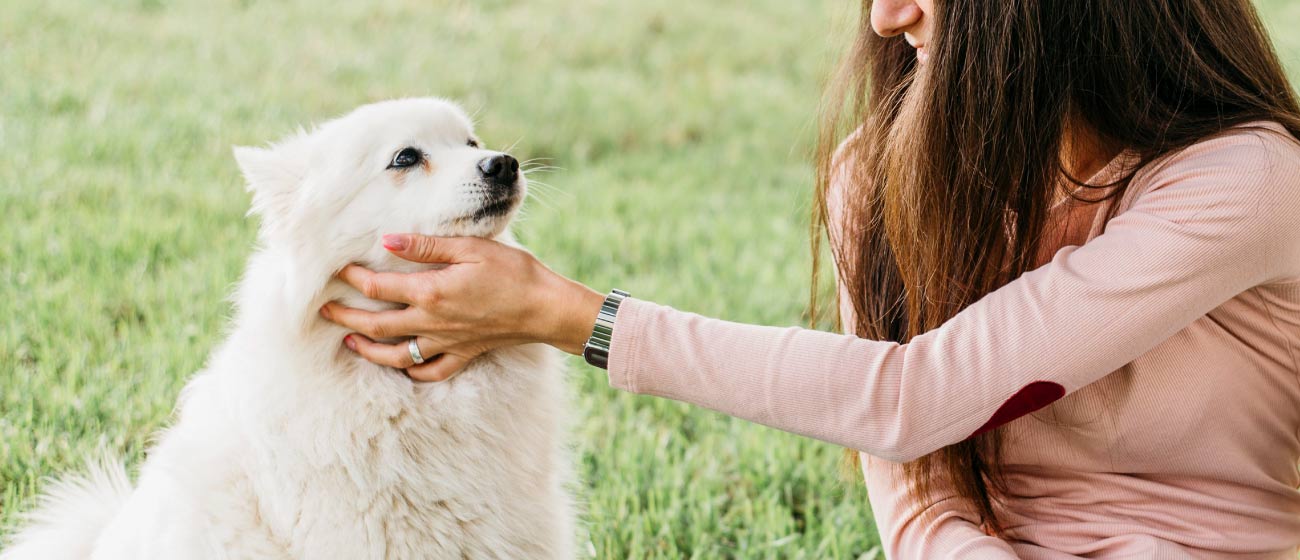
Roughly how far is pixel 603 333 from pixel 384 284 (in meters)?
0.38

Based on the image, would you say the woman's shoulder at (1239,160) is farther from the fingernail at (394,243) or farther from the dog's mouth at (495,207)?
the fingernail at (394,243)

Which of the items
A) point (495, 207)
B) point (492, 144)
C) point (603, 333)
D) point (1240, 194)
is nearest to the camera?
point (1240, 194)

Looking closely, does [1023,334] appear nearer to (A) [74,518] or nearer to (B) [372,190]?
(B) [372,190]

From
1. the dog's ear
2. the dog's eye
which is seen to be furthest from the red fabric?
the dog's ear

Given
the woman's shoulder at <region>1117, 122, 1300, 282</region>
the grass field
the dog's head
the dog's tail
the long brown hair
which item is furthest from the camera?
the grass field

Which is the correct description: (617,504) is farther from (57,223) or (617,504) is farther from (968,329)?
(57,223)

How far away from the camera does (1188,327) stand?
1.63 metres

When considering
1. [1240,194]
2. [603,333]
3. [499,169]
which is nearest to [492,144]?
[499,169]

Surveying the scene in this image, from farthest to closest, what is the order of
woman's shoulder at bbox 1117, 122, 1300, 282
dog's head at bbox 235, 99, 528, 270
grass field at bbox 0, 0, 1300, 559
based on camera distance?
grass field at bbox 0, 0, 1300, 559, dog's head at bbox 235, 99, 528, 270, woman's shoulder at bbox 1117, 122, 1300, 282

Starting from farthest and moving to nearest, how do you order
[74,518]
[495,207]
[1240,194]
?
1. [74,518]
2. [495,207]
3. [1240,194]

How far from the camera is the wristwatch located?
1.63m

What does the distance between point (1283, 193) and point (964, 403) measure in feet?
1.77

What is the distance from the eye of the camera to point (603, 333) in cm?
163

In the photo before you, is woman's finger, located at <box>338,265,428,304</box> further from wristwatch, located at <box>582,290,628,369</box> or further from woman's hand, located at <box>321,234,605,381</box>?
wristwatch, located at <box>582,290,628,369</box>
